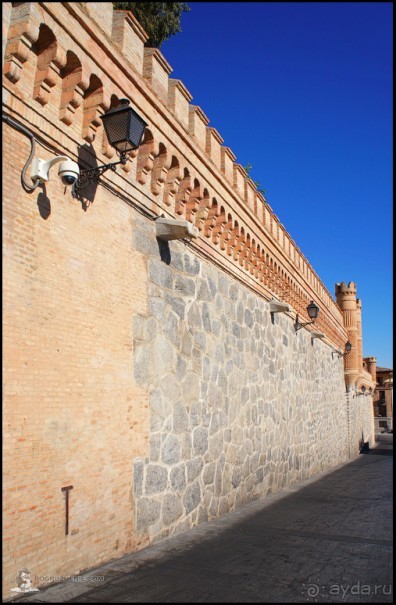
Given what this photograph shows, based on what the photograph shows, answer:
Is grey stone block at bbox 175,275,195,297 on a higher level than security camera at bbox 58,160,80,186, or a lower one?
lower

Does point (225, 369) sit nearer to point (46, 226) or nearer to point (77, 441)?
point (77, 441)

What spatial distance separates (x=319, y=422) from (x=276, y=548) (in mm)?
10011

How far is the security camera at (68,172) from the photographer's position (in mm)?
4152

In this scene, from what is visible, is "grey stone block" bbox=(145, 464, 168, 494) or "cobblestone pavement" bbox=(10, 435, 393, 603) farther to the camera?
"grey stone block" bbox=(145, 464, 168, 494)

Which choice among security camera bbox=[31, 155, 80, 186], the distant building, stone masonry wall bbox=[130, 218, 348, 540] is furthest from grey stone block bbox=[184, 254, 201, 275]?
the distant building

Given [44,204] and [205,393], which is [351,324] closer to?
[205,393]

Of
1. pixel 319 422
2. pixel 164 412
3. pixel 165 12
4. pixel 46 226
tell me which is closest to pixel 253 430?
pixel 164 412

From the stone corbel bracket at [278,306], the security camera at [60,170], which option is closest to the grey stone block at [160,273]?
the security camera at [60,170]

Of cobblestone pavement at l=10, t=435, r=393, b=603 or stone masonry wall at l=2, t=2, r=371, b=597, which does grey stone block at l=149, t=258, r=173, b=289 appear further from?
cobblestone pavement at l=10, t=435, r=393, b=603

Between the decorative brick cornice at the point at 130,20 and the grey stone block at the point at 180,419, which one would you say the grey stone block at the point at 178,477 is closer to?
the grey stone block at the point at 180,419

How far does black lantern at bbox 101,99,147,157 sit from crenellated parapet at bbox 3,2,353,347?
15cm

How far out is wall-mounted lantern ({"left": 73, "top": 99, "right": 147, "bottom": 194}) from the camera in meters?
4.58

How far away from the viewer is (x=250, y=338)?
8.76 metres

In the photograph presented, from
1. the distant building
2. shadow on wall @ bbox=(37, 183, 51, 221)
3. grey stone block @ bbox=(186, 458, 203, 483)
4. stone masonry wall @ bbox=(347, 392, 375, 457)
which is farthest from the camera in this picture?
the distant building
